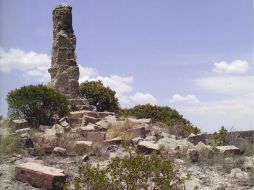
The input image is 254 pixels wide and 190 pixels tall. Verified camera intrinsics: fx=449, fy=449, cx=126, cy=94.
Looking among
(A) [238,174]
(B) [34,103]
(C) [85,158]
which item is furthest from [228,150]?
(B) [34,103]

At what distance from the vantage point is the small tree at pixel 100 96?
2411 cm

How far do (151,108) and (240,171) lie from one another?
41.9ft

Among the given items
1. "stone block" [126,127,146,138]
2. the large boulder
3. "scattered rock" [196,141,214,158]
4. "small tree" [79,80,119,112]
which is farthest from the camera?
"small tree" [79,80,119,112]

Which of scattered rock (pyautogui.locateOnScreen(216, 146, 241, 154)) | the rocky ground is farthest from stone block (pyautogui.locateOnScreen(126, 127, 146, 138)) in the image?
scattered rock (pyautogui.locateOnScreen(216, 146, 241, 154))

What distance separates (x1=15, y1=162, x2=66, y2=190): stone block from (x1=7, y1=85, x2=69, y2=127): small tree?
302 inches

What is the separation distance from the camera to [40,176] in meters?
7.86

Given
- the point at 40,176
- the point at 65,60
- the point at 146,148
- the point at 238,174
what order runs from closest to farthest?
the point at 40,176
the point at 238,174
the point at 146,148
the point at 65,60

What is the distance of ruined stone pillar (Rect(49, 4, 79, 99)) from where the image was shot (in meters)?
20.3

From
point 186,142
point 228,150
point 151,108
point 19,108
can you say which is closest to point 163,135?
point 186,142

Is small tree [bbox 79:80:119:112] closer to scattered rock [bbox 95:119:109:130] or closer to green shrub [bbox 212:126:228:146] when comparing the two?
scattered rock [bbox 95:119:109:130]

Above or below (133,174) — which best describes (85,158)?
above

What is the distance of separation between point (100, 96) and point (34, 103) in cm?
818

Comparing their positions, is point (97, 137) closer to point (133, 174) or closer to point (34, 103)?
point (34, 103)

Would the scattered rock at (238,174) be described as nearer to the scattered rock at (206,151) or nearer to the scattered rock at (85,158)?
the scattered rock at (206,151)
